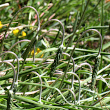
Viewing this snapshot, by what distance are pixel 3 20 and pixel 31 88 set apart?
1085 millimetres

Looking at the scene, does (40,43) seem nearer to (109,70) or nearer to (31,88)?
(31,88)

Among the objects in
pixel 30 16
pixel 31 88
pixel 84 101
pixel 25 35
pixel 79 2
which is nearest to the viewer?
pixel 84 101

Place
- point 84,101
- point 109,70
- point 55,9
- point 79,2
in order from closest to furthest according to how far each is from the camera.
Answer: point 84,101, point 109,70, point 55,9, point 79,2

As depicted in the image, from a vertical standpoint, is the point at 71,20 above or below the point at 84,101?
above

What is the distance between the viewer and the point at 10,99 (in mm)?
1039

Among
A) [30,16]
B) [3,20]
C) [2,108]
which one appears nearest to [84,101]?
[2,108]

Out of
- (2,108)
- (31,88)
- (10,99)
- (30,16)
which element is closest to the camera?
(10,99)

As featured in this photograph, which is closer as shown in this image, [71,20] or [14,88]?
[14,88]

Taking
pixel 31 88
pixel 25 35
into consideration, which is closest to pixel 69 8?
pixel 25 35

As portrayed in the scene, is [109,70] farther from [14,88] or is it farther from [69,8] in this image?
[69,8]

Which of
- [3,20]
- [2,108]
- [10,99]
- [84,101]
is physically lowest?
[84,101]

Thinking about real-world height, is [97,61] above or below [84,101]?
above

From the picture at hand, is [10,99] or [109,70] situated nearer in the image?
[10,99]

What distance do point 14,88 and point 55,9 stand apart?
240 centimetres
